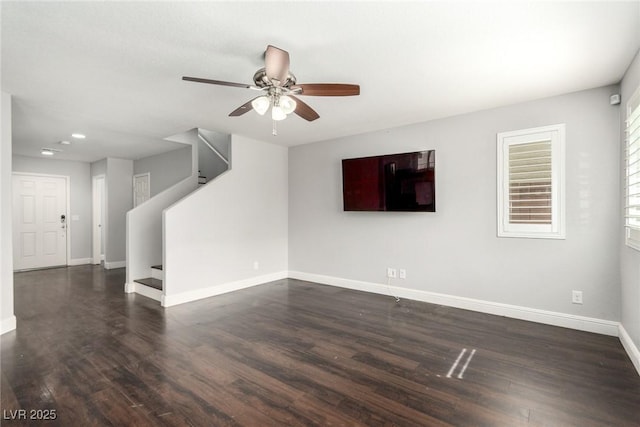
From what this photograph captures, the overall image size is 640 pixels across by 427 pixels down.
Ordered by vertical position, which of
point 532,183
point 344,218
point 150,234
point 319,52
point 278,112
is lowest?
point 150,234

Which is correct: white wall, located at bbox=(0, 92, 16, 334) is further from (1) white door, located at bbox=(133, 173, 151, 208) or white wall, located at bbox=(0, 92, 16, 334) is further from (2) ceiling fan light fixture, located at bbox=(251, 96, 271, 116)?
(1) white door, located at bbox=(133, 173, 151, 208)

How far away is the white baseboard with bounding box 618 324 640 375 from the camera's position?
7.94 feet

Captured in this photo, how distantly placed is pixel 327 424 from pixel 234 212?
3.71m

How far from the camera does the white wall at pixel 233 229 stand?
4293 millimetres

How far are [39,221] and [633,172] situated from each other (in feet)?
32.0

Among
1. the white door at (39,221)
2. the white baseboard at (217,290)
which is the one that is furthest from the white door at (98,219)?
the white baseboard at (217,290)

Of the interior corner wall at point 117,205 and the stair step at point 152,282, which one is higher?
the interior corner wall at point 117,205

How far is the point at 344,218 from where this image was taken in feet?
16.8

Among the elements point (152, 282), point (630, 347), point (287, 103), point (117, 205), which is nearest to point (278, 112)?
point (287, 103)

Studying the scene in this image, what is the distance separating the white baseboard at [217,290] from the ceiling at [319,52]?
7.98 feet

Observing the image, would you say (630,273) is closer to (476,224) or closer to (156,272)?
(476,224)

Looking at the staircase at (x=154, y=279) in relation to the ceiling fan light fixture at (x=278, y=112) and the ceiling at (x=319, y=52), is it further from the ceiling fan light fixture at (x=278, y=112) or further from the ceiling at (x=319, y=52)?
the ceiling fan light fixture at (x=278, y=112)

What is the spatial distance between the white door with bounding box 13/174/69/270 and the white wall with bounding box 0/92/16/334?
4449 mm

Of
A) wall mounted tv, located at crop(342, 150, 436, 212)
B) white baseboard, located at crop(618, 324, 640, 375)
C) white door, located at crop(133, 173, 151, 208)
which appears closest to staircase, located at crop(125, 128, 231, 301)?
white door, located at crop(133, 173, 151, 208)
